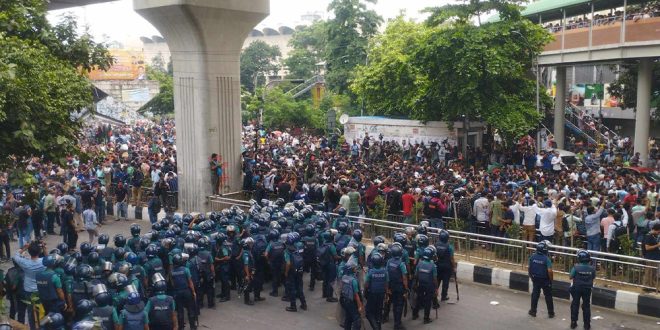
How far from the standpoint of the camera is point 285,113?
40938 mm

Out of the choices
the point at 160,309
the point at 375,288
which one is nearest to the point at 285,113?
the point at 375,288

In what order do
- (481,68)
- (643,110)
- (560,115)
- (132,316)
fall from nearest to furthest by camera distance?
(132,316) → (481,68) → (643,110) → (560,115)

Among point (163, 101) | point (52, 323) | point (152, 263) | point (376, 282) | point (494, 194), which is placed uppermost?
point (163, 101)

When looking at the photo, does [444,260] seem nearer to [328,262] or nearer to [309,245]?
[328,262]

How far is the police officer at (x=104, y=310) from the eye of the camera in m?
8.18

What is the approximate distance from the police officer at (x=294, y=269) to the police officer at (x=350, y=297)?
1.70 metres

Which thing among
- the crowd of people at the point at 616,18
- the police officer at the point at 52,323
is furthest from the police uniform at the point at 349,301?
the crowd of people at the point at 616,18

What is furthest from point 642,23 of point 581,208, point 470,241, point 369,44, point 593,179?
point 369,44

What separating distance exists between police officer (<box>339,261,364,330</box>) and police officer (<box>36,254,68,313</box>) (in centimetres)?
427

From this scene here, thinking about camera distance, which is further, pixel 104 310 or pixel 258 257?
pixel 258 257

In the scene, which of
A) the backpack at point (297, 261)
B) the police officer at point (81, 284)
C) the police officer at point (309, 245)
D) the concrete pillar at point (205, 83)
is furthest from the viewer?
the concrete pillar at point (205, 83)

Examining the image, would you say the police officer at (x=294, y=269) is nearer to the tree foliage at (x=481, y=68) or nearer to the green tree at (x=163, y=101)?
the tree foliage at (x=481, y=68)

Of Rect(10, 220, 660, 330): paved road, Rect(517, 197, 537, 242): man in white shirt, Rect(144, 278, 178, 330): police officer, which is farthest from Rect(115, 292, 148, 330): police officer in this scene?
Rect(517, 197, 537, 242): man in white shirt

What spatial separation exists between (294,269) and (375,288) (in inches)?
86.2
